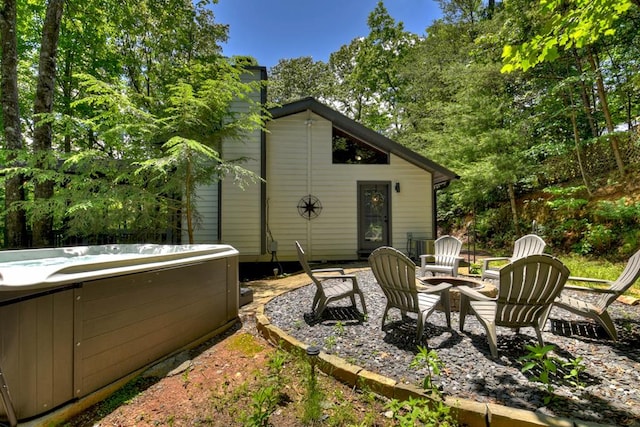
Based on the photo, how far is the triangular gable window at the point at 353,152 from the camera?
860cm

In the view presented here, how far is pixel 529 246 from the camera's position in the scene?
5.10m

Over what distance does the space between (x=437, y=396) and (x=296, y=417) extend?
0.94m

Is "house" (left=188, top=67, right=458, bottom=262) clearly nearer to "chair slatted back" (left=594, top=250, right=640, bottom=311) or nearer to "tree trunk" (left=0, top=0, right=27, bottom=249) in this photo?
"tree trunk" (left=0, top=0, right=27, bottom=249)

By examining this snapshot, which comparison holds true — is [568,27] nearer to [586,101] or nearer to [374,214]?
[374,214]

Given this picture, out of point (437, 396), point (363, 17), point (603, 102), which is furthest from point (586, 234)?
point (363, 17)

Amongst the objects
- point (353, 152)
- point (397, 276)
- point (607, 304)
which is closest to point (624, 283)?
point (607, 304)

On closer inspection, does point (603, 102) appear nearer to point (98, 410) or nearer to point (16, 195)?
point (98, 410)

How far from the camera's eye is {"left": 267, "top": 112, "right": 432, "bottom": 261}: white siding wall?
824 cm

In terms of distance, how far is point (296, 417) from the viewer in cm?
197

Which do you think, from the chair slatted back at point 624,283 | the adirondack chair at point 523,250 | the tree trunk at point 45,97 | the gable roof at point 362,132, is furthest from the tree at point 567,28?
the tree trunk at point 45,97

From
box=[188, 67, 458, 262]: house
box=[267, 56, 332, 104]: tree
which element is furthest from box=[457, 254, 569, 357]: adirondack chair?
box=[267, 56, 332, 104]: tree

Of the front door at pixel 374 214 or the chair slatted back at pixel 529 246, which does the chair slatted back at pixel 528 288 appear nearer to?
the chair slatted back at pixel 529 246

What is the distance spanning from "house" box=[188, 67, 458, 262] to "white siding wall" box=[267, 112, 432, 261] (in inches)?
1.1

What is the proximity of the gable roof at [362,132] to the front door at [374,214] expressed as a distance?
3.25ft
